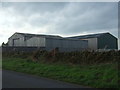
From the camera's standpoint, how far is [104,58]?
1585cm

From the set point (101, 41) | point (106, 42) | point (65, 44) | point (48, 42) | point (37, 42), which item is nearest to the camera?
point (48, 42)

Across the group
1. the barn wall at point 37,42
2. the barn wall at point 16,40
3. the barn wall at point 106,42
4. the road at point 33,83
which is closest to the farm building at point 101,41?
the barn wall at point 106,42

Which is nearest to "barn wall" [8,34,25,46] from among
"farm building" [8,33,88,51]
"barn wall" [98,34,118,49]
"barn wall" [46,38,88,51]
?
"farm building" [8,33,88,51]

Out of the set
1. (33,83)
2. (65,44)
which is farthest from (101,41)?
(33,83)

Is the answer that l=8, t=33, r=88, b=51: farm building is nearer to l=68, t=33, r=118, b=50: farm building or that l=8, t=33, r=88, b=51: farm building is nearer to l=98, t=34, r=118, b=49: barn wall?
l=68, t=33, r=118, b=50: farm building

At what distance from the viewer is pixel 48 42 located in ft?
153

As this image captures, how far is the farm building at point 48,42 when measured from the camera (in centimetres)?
4647

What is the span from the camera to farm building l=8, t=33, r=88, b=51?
152 ft

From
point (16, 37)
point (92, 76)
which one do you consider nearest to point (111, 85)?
point (92, 76)

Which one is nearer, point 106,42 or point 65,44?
point 65,44

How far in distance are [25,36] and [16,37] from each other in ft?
15.8

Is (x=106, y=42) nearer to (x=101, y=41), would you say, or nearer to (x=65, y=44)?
(x=101, y=41)

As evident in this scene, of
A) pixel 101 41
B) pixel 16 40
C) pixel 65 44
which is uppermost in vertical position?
pixel 16 40

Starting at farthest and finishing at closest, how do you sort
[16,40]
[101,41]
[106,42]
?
[106,42] < [101,41] < [16,40]
